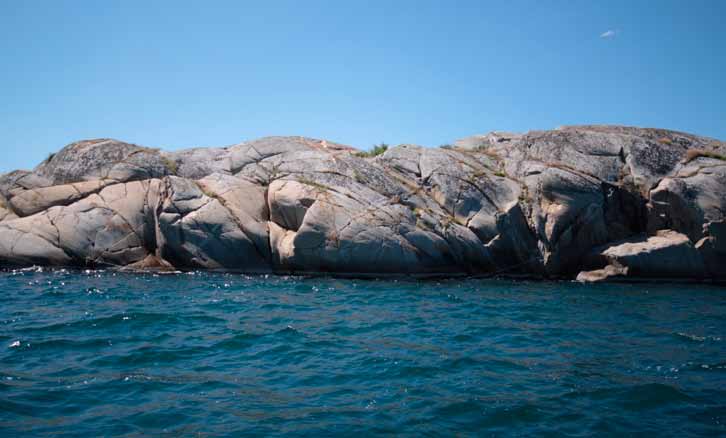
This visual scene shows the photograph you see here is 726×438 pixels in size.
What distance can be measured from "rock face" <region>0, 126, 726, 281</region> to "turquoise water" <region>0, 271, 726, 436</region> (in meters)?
3.77

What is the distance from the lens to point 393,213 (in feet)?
68.0

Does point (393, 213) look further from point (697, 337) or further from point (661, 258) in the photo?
point (697, 337)

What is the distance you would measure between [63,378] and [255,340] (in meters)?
3.71

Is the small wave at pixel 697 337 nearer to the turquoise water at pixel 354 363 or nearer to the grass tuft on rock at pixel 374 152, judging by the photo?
the turquoise water at pixel 354 363

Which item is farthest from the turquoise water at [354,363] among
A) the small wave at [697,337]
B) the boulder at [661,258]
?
the boulder at [661,258]

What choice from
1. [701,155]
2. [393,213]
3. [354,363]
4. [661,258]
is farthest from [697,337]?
[701,155]

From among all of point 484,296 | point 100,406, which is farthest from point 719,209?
point 100,406

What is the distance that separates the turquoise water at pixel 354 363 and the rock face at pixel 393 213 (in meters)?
3.77

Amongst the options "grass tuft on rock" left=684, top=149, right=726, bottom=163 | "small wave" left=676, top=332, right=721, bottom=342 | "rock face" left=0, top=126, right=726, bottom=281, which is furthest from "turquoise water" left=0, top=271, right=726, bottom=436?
"grass tuft on rock" left=684, top=149, right=726, bottom=163

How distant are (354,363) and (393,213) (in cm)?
1124

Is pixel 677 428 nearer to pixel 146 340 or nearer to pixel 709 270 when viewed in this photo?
pixel 146 340

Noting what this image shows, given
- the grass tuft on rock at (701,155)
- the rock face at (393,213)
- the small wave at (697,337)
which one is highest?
the grass tuft on rock at (701,155)

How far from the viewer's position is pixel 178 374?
916cm

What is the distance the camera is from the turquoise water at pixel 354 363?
295 inches
